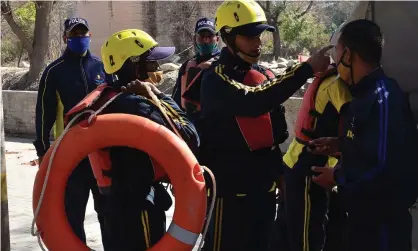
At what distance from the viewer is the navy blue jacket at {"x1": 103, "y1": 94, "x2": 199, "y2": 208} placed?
140 inches

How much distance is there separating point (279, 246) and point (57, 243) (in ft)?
5.81

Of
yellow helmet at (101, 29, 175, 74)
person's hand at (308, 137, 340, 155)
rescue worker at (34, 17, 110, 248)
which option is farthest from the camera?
rescue worker at (34, 17, 110, 248)

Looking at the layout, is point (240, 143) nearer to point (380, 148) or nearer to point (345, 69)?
point (345, 69)

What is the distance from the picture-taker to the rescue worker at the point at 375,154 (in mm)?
3107

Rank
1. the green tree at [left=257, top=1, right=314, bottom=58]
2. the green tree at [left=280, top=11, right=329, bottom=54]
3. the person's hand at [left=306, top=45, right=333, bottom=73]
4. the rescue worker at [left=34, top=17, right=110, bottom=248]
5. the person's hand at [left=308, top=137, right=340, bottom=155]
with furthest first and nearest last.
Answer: the green tree at [left=280, top=11, right=329, bottom=54] < the green tree at [left=257, top=1, right=314, bottom=58] < the rescue worker at [left=34, top=17, right=110, bottom=248] < the person's hand at [left=308, top=137, right=340, bottom=155] < the person's hand at [left=306, top=45, right=333, bottom=73]

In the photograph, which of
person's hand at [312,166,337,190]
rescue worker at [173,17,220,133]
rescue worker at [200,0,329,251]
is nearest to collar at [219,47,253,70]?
rescue worker at [200,0,329,251]

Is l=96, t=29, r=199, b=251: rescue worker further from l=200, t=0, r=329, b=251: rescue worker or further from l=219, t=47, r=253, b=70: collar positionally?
l=219, t=47, r=253, b=70: collar

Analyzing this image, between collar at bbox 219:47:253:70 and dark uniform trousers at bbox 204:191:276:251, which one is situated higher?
collar at bbox 219:47:253:70

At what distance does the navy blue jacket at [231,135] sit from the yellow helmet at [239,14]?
17 cm

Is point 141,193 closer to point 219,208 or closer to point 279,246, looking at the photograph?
point 219,208

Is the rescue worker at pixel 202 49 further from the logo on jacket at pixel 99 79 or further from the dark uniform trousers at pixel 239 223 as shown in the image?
the dark uniform trousers at pixel 239 223

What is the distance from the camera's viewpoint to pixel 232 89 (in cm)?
367

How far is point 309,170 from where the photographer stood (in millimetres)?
4406

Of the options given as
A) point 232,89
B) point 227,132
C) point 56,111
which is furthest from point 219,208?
point 56,111
